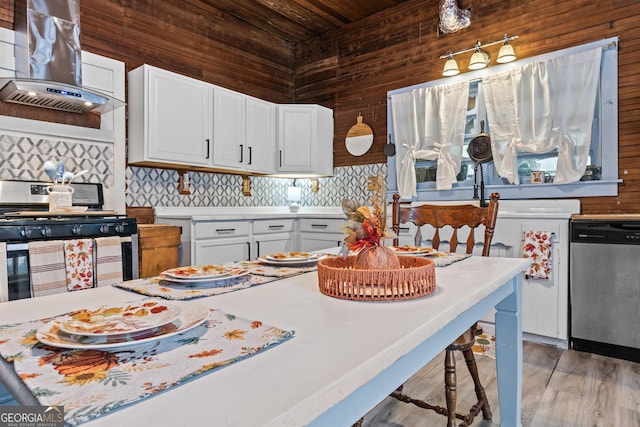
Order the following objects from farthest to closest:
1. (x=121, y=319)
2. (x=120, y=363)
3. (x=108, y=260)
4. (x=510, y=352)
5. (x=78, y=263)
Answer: (x=108, y=260), (x=78, y=263), (x=510, y=352), (x=121, y=319), (x=120, y=363)

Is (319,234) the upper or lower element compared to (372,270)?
lower

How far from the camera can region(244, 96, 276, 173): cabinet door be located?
12.7 feet

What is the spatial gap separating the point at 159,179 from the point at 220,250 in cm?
91

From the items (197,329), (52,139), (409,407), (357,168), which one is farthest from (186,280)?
(357,168)

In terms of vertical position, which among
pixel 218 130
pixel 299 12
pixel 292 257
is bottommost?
pixel 292 257

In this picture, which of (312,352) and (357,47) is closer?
(312,352)

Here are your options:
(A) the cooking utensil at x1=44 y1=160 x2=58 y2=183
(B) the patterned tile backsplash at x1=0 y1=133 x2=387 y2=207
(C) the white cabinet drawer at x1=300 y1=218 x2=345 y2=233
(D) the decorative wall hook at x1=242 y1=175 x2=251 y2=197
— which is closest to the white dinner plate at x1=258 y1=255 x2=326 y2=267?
(B) the patterned tile backsplash at x1=0 y1=133 x2=387 y2=207

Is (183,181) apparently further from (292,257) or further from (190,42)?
(292,257)

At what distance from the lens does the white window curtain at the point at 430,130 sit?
3.58m

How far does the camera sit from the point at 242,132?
3822mm

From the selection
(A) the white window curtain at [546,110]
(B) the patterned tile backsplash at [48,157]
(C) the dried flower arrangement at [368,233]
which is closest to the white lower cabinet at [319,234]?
(A) the white window curtain at [546,110]

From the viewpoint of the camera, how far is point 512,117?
327 centimetres

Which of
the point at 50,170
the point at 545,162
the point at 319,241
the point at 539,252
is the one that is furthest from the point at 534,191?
the point at 50,170

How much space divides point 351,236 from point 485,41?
3.35 meters
